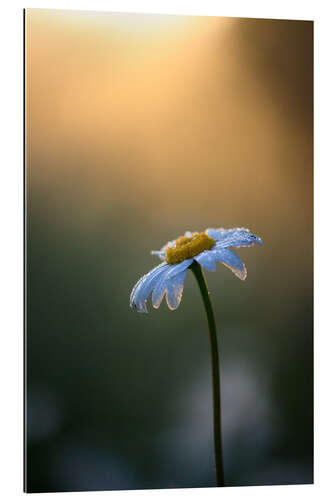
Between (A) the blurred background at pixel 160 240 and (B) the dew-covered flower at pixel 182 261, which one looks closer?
(B) the dew-covered flower at pixel 182 261

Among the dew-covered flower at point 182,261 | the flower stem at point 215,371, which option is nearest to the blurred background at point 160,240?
the dew-covered flower at point 182,261

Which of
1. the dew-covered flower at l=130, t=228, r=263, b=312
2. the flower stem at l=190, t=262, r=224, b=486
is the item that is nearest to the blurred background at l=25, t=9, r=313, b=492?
the dew-covered flower at l=130, t=228, r=263, b=312

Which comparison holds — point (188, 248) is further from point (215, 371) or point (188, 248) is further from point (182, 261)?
point (215, 371)

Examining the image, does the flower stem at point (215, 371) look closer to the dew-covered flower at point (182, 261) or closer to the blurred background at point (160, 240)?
the dew-covered flower at point (182, 261)

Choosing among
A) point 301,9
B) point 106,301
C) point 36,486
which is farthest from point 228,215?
point 36,486

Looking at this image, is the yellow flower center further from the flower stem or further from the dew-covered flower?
the flower stem
